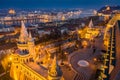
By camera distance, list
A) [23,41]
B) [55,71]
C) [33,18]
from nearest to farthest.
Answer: [55,71] < [23,41] < [33,18]

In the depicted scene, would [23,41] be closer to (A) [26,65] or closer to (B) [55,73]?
(A) [26,65]

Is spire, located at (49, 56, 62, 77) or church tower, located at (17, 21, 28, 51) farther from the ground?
church tower, located at (17, 21, 28, 51)

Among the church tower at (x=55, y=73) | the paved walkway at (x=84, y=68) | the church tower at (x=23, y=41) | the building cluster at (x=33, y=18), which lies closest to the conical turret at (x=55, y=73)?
the church tower at (x=55, y=73)

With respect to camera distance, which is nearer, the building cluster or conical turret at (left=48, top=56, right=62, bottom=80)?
conical turret at (left=48, top=56, right=62, bottom=80)

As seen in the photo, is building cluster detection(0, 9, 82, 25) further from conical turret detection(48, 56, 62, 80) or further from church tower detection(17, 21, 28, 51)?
conical turret detection(48, 56, 62, 80)

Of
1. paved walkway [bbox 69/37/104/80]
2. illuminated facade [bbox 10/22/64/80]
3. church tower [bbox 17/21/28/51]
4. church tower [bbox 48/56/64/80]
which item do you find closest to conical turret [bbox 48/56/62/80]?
church tower [bbox 48/56/64/80]

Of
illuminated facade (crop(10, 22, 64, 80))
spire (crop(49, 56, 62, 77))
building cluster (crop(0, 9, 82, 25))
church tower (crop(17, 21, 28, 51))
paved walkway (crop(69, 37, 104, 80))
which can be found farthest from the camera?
building cluster (crop(0, 9, 82, 25))

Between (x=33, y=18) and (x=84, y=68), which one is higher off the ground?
(x=33, y=18)

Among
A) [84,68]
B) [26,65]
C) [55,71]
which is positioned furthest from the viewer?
[26,65]

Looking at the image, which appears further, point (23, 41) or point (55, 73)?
point (23, 41)

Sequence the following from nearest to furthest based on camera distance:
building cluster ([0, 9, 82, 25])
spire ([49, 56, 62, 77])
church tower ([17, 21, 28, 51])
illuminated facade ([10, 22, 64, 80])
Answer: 1. spire ([49, 56, 62, 77])
2. illuminated facade ([10, 22, 64, 80])
3. church tower ([17, 21, 28, 51])
4. building cluster ([0, 9, 82, 25])

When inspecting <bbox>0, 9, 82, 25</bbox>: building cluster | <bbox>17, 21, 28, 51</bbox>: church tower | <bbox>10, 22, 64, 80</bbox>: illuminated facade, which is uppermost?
<bbox>0, 9, 82, 25</bbox>: building cluster

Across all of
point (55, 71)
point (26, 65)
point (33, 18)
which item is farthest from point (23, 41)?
point (33, 18)

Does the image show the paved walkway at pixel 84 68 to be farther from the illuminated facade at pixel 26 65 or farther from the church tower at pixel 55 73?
the illuminated facade at pixel 26 65
